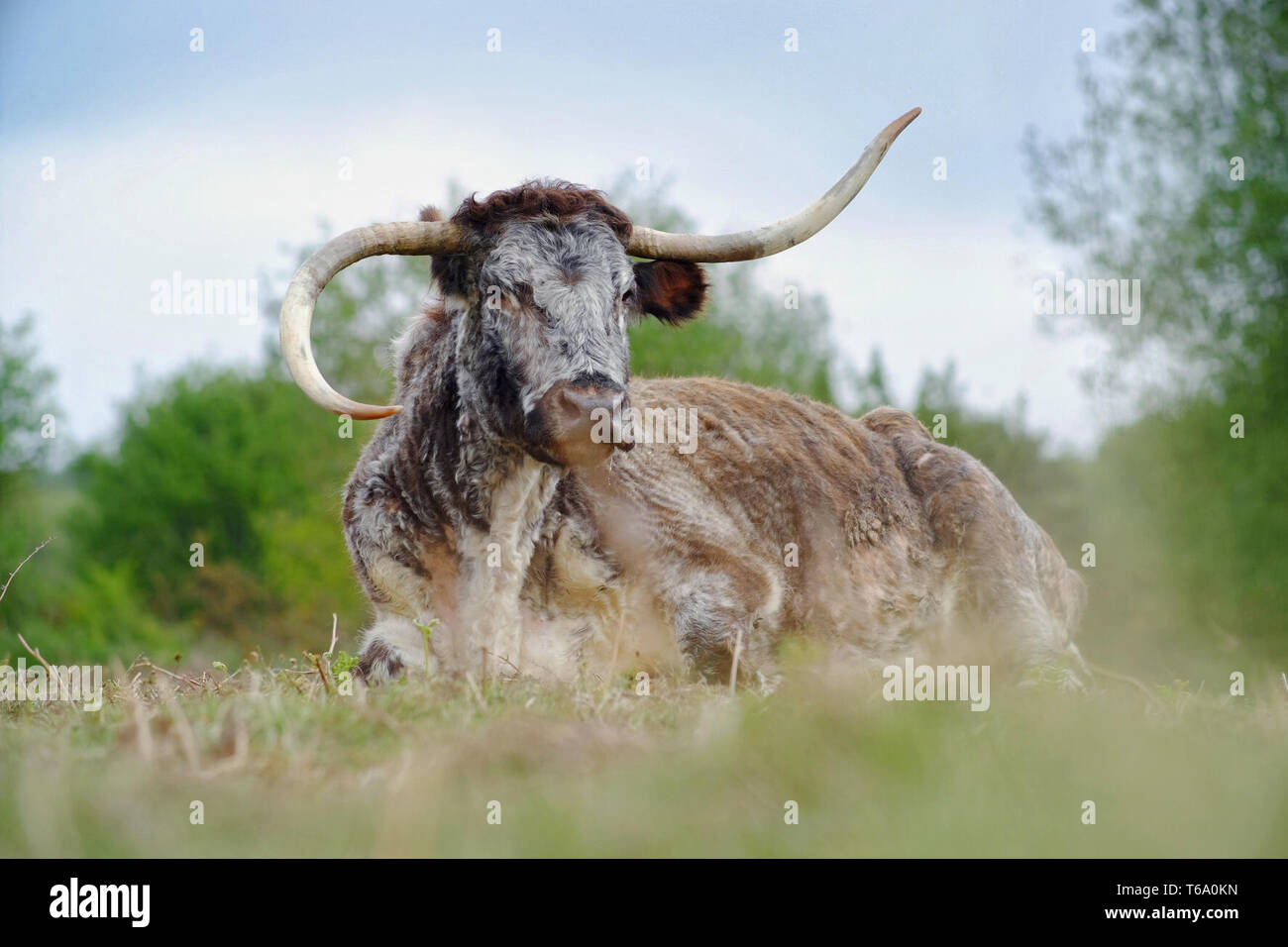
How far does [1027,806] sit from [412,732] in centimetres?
194

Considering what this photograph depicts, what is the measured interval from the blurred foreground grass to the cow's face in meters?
1.84

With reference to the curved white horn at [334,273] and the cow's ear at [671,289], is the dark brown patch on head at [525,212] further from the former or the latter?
the cow's ear at [671,289]

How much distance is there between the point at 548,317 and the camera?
663 centimetres

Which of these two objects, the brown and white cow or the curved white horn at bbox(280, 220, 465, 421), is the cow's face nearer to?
the brown and white cow

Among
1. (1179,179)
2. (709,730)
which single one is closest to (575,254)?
(709,730)

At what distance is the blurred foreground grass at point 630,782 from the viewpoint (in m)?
3.39

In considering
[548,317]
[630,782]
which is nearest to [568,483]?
[548,317]

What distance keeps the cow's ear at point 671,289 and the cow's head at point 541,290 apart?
7 centimetres

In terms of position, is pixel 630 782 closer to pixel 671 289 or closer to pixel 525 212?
pixel 525 212

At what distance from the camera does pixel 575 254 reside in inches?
272

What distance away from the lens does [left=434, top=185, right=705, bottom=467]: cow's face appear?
6.32 metres

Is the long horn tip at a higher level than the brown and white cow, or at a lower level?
higher

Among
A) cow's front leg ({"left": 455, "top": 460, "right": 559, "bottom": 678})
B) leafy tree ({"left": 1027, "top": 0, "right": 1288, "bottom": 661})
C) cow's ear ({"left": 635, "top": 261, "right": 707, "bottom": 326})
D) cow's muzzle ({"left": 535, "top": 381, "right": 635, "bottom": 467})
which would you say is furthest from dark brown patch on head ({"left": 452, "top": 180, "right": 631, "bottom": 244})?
leafy tree ({"left": 1027, "top": 0, "right": 1288, "bottom": 661})

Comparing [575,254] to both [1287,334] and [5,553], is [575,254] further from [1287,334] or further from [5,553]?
[5,553]
